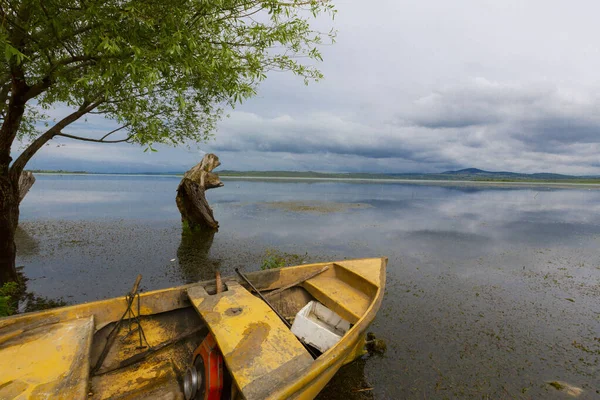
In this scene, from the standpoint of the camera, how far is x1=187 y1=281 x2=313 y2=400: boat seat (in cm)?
398

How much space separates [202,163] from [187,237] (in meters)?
4.89

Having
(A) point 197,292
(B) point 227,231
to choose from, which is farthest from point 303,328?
(B) point 227,231

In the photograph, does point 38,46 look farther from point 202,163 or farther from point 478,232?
point 478,232

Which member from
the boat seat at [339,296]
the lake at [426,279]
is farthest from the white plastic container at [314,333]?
the lake at [426,279]

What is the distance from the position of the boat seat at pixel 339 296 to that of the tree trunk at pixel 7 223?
875cm

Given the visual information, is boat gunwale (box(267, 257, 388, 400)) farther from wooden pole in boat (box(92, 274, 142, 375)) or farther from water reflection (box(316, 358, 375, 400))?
wooden pole in boat (box(92, 274, 142, 375))

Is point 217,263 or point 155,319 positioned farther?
point 217,263

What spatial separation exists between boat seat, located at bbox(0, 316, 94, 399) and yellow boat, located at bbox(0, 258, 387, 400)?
0.04 ft

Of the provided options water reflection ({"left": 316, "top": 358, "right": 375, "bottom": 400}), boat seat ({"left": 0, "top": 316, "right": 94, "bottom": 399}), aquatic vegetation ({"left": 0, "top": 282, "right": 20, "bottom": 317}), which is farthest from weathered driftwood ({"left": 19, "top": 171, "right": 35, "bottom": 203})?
water reflection ({"left": 316, "top": 358, "right": 375, "bottom": 400})

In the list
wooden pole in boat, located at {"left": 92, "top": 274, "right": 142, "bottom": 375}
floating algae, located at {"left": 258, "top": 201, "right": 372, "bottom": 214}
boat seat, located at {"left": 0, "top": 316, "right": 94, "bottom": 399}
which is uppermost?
boat seat, located at {"left": 0, "top": 316, "right": 94, "bottom": 399}

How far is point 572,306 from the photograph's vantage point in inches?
397

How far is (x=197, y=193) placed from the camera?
18.3m

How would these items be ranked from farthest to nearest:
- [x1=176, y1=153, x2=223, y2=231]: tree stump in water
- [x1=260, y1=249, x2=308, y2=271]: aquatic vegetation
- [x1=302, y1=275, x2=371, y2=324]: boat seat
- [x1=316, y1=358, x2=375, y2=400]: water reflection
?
1. [x1=176, y1=153, x2=223, y2=231]: tree stump in water
2. [x1=260, y1=249, x2=308, y2=271]: aquatic vegetation
3. [x1=302, y1=275, x2=371, y2=324]: boat seat
4. [x1=316, y1=358, x2=375, y2=400]: water reflection

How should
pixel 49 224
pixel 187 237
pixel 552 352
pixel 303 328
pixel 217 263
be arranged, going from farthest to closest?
pixel 49 224
pixel 187 237
pixel 217 263
pixel 552 352
pixel 303 328
